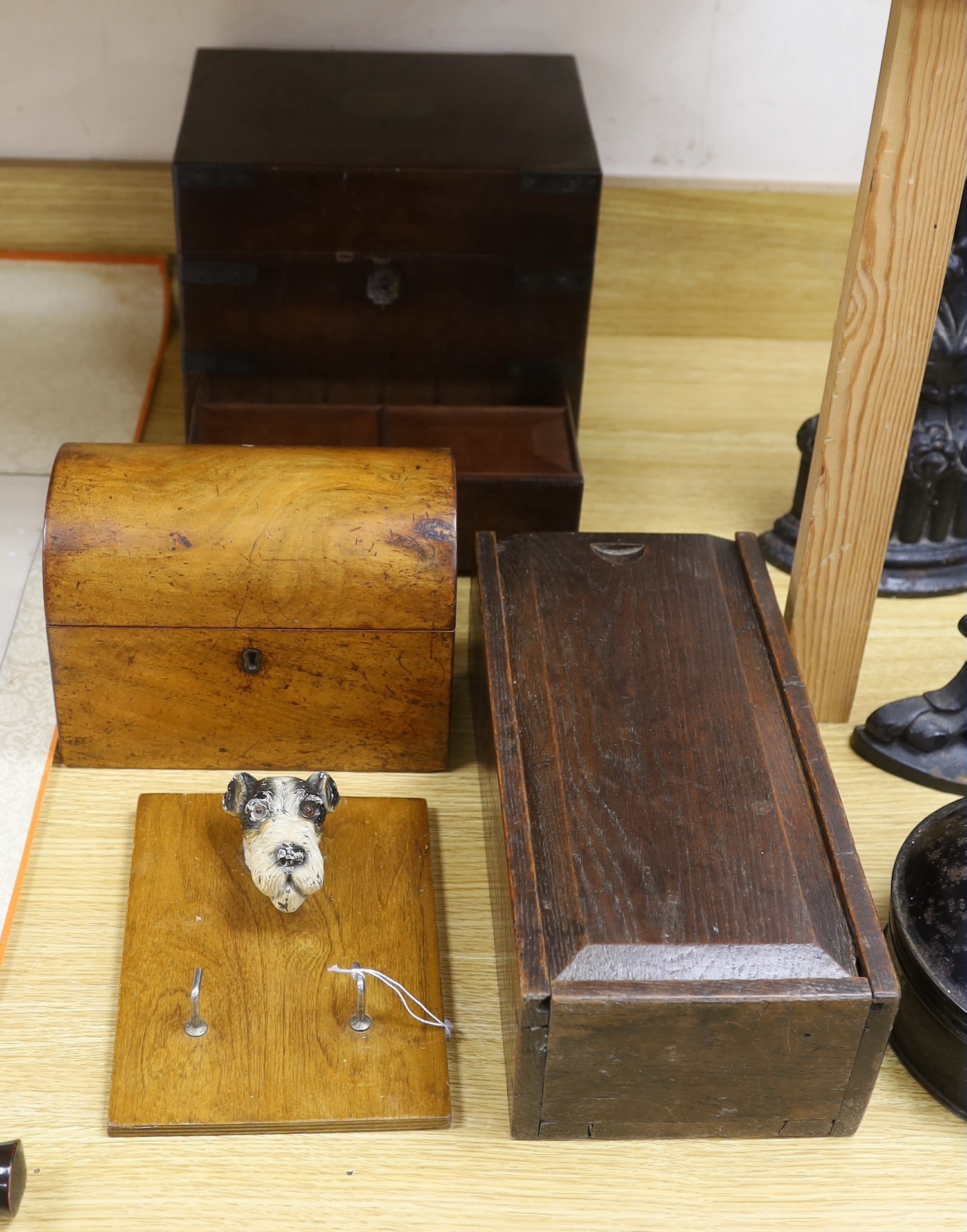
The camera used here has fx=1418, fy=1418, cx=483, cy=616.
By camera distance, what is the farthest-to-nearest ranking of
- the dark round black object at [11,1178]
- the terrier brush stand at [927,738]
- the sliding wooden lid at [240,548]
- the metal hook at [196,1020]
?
the terrier brush stand at [927,738] < the sliding wooden lid at [240,548] < the metal hook at [196,1020] < the dark round black object at [11,1178]

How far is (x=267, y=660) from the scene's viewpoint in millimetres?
1243

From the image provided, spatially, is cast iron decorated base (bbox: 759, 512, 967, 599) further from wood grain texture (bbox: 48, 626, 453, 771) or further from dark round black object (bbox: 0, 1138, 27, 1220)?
dark round black object (bbox: 0, 1138, 27, 1220)

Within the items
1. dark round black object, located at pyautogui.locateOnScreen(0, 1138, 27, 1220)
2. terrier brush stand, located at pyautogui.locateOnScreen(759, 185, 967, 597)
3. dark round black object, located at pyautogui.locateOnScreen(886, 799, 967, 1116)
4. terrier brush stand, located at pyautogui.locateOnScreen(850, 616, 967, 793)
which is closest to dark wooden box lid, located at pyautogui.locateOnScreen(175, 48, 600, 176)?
terrier brush stand, located at pyautogui.locateOnScreen(759, 185, 967, 597)

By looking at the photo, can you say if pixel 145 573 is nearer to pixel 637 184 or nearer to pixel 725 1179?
pixel 725 1179

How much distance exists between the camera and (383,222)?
1536 millimetres

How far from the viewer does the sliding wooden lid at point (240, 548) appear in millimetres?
1193

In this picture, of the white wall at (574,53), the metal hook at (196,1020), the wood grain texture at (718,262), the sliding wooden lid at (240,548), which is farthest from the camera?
the wood grain texture at (718,262)

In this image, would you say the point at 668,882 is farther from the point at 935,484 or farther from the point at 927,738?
the point at 935,484

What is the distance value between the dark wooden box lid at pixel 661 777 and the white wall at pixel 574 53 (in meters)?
0.73

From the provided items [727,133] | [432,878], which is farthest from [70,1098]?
[727,133]

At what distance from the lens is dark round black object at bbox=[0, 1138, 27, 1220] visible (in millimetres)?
946

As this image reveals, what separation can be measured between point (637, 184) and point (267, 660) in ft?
3.06

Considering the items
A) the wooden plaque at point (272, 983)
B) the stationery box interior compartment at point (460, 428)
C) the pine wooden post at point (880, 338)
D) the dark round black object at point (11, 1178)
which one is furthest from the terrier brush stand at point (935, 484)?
the dark round black object at point (11, 1178)

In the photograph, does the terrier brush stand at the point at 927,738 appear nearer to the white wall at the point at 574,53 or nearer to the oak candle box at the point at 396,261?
the oak candle box at the point at 396,261
